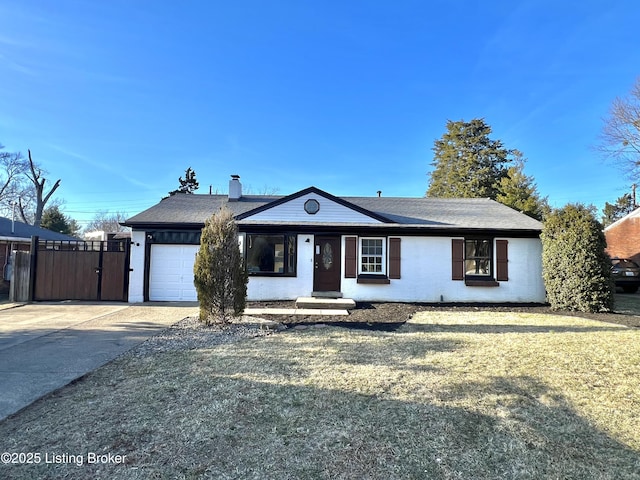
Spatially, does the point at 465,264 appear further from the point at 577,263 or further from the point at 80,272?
the point at 80,272

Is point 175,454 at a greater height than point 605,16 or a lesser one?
lesser

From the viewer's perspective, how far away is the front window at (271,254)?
1148 centimetres

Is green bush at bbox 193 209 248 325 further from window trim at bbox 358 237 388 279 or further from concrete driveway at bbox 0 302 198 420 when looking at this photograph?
window trim at bbox 358 237 388 279

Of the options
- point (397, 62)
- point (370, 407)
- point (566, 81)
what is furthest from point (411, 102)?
point (370, 407)

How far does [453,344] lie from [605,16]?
32.8 feet

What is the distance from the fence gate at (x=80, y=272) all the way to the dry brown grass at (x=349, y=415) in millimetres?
7270

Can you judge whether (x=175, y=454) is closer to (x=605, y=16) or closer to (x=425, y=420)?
(x=425, y=420)

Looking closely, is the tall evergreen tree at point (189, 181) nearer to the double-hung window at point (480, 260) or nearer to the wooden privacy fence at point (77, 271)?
the wooden privacy fence at point (77, 271)

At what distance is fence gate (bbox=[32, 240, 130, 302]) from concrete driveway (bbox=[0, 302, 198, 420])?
0.64 m

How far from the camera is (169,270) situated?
1142 cm

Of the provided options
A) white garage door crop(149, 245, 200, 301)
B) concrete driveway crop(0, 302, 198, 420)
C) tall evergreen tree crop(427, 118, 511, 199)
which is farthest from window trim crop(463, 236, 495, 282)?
tall evergreen tree crop(427, 118, 511, 199)

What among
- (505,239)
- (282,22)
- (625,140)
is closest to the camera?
(282,22)

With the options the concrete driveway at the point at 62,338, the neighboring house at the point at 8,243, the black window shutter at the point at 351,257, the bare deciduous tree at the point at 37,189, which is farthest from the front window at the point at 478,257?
the bare deciduous tree at the point at 37,189

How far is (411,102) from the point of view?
50.0ft
